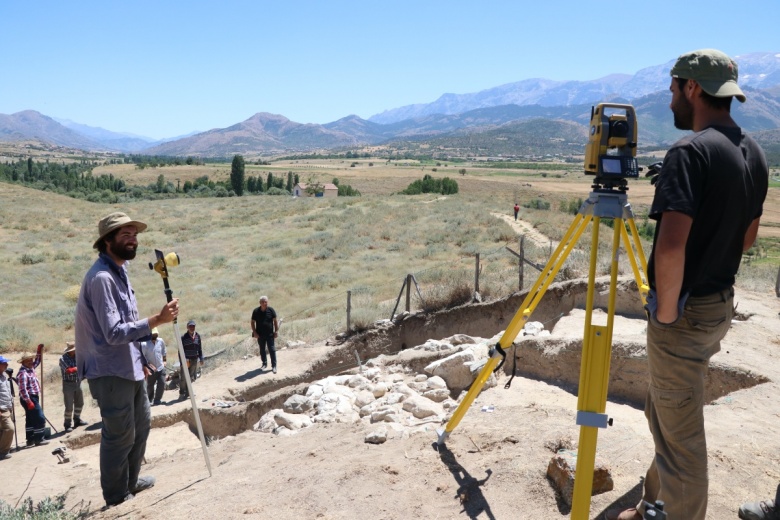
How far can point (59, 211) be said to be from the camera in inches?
1838

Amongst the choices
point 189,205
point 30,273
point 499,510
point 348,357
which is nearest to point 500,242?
point 348,357

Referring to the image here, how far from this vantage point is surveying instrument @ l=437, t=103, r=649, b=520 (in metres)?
3.00

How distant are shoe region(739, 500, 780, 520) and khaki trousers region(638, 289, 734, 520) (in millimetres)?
773

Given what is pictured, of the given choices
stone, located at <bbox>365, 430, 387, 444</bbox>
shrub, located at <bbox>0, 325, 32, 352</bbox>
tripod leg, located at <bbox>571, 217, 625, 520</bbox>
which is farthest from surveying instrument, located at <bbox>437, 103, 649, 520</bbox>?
shrub, located at <bbox>0, 325, 32, 352</bbox>

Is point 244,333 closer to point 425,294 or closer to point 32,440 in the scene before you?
point 425,294

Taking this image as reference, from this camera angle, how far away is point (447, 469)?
4.32 meters

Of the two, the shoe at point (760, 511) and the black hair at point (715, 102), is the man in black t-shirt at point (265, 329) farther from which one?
the black hair at point (715, 102)

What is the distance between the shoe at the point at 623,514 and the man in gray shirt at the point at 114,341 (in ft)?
11.0

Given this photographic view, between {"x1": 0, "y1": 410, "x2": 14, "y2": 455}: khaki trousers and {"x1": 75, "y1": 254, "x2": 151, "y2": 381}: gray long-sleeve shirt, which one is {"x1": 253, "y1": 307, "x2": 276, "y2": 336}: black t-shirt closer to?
{"x1": 0, "y1": 410, "x2": 14, "y2": 455}: khaki trousers

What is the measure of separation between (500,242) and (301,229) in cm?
1483

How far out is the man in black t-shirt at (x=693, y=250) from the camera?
98.7 inches

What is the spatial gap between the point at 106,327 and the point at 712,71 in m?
4.32

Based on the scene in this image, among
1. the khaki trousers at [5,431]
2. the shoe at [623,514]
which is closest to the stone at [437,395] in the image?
the shoe at [623,514]

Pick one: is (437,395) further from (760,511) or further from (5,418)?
(5,418)
